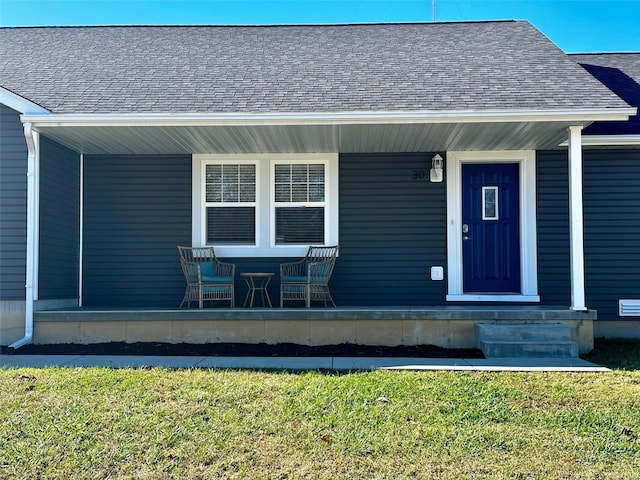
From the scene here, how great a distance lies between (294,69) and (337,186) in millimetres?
1674

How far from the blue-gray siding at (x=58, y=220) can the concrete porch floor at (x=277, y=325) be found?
60 cm

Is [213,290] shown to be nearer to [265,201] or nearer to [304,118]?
[265,201]

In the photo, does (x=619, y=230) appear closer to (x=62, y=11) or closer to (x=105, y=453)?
(x=105, y=453)

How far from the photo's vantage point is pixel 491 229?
6.97 meters

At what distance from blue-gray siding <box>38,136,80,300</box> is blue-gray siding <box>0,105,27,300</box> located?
0.19m

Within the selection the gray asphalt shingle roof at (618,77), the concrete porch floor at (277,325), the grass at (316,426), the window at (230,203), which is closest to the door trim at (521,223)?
the gray asphalt shingle roof at (618,77)

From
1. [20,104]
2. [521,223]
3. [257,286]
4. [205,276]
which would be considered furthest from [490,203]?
[20,104]

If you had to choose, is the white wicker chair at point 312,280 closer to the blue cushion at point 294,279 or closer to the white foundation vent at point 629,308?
the blue cushion at point 294,279

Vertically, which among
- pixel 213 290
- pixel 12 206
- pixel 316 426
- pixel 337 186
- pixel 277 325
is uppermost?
pixel 337 186

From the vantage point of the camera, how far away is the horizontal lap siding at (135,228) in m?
7.01

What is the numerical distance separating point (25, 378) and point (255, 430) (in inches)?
86.7

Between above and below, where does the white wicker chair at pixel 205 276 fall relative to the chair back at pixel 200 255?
below

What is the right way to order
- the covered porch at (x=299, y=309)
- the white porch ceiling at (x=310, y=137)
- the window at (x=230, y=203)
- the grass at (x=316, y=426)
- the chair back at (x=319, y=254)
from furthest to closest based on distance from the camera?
the window at (x=230, y=203) → the chair back at (x=319, y=254) → the white porch ceiling at (x=310, y=137) → the covered porch at (x=299, y=309) → the grass at (x=316, y=426)

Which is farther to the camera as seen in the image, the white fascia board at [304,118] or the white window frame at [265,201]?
the white window frame at [265,201]
